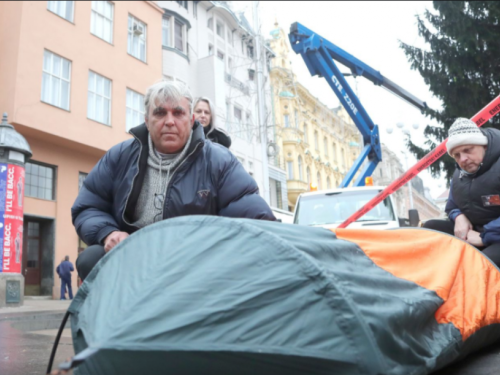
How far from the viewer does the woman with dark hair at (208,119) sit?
486 cm

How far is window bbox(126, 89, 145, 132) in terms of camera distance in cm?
1948

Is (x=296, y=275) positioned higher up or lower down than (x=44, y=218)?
lower down

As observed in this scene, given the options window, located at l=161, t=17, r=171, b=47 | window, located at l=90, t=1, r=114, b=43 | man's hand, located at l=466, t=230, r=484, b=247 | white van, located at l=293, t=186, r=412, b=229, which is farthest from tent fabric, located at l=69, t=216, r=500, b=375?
window, located at l=161, t=17, r=171, b=47

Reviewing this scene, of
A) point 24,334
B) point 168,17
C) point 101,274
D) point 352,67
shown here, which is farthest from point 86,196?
point 168,17

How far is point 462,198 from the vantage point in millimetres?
4230

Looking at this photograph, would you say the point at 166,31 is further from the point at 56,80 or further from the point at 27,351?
the point at 27,351

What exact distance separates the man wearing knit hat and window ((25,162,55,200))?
14.5m

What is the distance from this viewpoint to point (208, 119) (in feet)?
16.1

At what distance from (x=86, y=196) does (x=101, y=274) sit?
3.69 ft

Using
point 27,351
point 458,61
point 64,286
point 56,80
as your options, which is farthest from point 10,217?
point 458,61

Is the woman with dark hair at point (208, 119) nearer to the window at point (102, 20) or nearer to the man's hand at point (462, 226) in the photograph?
the man's hand at point (462, 226)

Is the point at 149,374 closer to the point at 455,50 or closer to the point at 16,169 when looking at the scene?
the point at 16,169

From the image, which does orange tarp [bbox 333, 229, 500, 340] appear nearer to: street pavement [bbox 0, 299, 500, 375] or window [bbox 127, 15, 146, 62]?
street pavement [bbox 0, 299, 500, 375]

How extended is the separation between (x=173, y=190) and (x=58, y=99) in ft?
48.9
